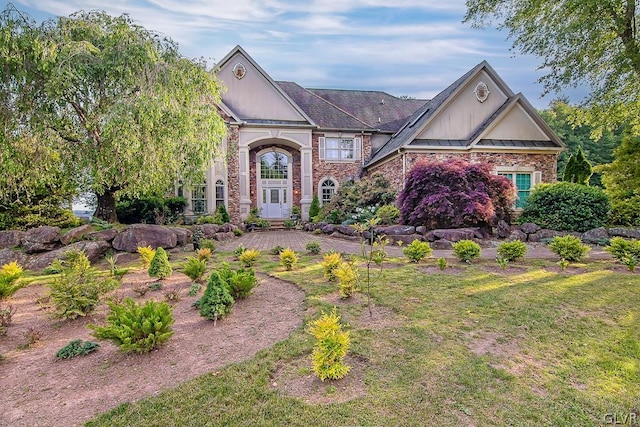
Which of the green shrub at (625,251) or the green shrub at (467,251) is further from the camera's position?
the green shrub at (467,251)

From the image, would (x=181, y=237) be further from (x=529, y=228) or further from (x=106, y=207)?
(x=529, y=228)

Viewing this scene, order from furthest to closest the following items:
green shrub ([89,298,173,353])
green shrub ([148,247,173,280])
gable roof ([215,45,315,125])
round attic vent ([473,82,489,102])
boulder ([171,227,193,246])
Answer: gable roof ([215,45,315,125]) < round attic vent ([473,82,489,102]) < boulder ([171,227,193,246]) < green shrub ([148,247,173,280]) < green shrub ([89,298,173,353])

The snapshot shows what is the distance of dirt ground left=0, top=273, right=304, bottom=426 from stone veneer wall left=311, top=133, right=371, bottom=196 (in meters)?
14.1

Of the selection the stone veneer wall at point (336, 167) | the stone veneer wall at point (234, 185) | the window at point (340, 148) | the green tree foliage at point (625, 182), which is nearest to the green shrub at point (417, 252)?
the green tree foliage at point (625, 182)

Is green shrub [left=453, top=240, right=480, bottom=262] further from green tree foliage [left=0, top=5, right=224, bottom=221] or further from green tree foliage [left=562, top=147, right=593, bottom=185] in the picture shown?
green tree foliage [left=562, top=147, right=593, bottom=185]

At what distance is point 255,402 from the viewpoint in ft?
8.42

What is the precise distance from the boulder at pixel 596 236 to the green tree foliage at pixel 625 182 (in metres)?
1.70

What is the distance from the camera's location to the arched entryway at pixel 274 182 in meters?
18.7

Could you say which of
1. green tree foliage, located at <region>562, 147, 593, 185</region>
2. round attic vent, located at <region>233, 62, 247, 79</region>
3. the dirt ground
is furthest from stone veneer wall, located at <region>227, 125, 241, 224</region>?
green tree foliage, located at <region>562, 147, 593, 185</region>

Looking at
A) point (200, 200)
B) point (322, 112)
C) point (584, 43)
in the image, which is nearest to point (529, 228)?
point (584, 43)

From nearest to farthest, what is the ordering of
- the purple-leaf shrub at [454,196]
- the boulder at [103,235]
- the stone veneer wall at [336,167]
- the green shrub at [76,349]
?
the green shrub at [76,349] → the boulder at [103,235] → the purple-leaf shrub at [454,196] → the stone veneer wall at [336,167]

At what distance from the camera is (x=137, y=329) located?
10.4ft

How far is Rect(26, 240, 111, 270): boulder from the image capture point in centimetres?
760

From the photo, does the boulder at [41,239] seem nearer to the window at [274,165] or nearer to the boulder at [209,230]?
the boulder at [209,230]
